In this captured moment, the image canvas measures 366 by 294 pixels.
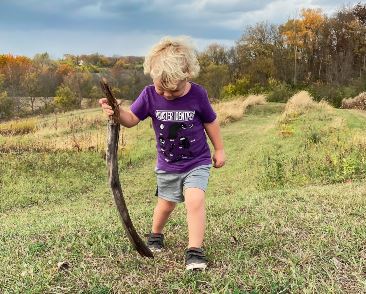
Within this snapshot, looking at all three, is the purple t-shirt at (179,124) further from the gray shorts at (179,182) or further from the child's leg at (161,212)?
the child's leg at (161,212)

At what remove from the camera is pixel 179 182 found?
3.74 meters

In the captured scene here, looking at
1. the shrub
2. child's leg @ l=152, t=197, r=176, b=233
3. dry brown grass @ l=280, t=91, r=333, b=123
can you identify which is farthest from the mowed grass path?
the shrub

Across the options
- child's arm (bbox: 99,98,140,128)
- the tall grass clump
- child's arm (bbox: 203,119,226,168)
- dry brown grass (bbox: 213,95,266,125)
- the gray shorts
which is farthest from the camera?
dry brown grass (bbox: 213,95,266,125)

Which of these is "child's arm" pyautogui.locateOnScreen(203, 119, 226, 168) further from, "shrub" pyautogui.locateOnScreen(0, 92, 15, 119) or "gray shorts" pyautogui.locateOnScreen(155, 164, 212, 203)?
"shrub" pyautogui.locateOnScreen(0, 92, 15, 119)

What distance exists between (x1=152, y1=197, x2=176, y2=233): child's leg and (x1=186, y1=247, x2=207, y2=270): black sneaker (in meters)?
0.50

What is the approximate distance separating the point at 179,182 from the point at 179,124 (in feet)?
1.45

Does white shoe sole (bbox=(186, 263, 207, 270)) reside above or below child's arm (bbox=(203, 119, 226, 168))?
below

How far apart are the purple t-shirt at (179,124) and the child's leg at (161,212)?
307mm

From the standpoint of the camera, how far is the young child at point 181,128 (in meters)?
3.44

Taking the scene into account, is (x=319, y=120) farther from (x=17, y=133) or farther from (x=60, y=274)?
(x=60, y=274)

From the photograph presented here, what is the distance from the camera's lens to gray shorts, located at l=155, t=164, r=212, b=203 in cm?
364

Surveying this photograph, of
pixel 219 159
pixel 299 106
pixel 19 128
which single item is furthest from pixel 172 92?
pixel 299 106

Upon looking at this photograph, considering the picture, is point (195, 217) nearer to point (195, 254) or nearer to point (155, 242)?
point (195, 254)

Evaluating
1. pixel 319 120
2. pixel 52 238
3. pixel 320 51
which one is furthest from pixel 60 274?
pixel 320 51
